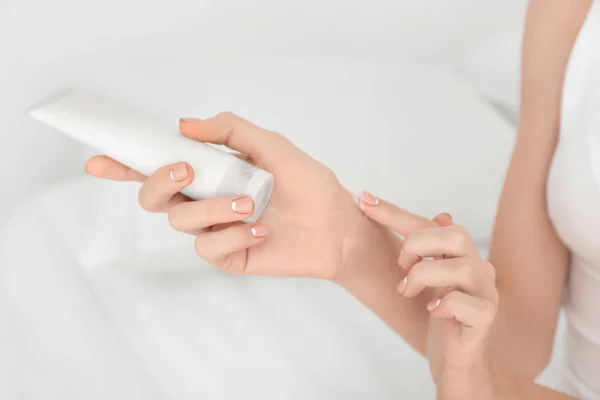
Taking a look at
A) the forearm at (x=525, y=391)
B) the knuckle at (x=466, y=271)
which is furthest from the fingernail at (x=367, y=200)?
the forearm at (x=525, y=391)

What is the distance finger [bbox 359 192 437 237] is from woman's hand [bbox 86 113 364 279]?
0.7 inches

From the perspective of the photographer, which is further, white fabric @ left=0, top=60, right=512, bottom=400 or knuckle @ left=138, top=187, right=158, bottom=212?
white fabric @ left=0, top=60, right=512, bottom=400

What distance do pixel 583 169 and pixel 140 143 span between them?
44cm

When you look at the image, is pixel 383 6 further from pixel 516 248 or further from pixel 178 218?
pixel 178 218

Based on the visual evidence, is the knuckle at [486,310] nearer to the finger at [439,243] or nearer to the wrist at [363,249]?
the finger at [439,243]

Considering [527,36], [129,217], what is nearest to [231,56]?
[129,217]

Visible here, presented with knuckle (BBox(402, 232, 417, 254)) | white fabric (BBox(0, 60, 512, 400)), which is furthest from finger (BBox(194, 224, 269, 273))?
white fabric (BBox(0, 60, 512, 400))

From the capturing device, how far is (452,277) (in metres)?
0.51

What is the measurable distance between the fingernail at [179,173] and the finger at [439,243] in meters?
0.20

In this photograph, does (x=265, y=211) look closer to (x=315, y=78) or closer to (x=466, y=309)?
(x=466, y=309)

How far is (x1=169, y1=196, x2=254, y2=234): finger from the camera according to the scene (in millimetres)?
474

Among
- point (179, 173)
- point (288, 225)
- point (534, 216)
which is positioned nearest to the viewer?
point (179, 173)

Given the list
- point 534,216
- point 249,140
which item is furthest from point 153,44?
point 534,216

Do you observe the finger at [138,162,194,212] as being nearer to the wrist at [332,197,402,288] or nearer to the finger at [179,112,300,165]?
the finger at [179,112,300,165]
